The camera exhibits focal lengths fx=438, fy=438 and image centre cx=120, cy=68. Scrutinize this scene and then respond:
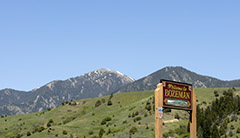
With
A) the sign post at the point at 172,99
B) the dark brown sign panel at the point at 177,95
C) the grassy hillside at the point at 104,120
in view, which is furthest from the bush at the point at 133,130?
the dark brown sign panel at the point at 177,95

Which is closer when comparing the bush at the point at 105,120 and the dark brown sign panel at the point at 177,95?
the dark brown sign panel at the point at 177,95

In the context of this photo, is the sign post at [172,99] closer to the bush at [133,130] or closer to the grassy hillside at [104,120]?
the grassy hillside at [104,120]

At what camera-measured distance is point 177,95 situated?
43156 millimetres

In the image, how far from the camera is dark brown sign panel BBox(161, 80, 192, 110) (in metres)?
41.8

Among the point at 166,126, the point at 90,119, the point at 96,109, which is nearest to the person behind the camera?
the point at 166,126

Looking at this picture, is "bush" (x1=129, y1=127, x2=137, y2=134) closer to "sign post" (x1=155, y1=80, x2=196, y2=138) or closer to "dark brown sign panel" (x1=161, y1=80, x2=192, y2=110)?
"sign post" (x1=155, y1=80, x2=196, y2=138)

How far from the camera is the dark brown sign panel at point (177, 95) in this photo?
1647 inches

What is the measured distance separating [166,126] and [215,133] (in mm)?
13168

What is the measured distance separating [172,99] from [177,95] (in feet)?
3.15

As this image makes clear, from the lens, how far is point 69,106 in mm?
167125

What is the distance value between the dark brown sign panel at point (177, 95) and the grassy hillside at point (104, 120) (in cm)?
4281

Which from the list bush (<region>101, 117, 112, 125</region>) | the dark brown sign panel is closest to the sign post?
the dark brown sign panel

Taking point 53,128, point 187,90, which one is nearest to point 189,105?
point 187,90

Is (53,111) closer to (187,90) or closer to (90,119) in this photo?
(90,119)
